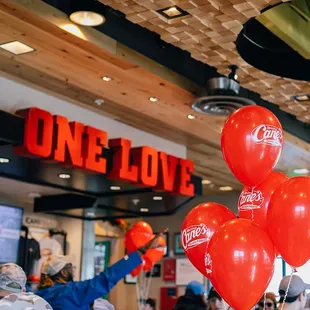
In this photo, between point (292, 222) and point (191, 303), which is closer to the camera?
point (292, 222)

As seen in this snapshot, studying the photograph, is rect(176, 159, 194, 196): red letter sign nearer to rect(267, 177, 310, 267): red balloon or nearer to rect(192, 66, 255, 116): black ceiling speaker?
rect(192, 66, 255, 116): black ceiling speaker

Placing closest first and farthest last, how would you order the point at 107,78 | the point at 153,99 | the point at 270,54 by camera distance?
the point at 270,54 < the point at 107,78 < the point at 153,99

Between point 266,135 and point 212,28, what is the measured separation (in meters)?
1.37

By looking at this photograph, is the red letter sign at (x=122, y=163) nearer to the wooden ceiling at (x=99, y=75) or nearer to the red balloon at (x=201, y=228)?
the wooden ceiling at (x=99, y=75)

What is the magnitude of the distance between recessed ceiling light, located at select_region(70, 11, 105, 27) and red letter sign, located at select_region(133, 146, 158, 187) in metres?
2.15

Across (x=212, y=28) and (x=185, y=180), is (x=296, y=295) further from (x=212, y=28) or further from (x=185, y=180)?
(x=185, y=180)

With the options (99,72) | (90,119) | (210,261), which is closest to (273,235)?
(210,261)

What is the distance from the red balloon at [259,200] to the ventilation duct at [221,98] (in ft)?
6.11

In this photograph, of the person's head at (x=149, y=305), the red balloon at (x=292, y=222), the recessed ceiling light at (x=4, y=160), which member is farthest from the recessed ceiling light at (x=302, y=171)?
the red balloon at (x=292, y=222)

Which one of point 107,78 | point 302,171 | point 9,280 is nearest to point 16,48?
point 107,78

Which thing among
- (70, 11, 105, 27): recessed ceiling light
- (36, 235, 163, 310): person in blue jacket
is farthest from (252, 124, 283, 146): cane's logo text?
(70, 11, 105, 27): recessed ceiling light

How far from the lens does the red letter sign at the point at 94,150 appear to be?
18.1 ft

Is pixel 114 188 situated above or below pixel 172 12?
below

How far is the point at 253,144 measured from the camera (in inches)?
123
